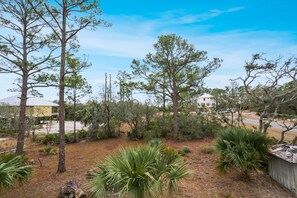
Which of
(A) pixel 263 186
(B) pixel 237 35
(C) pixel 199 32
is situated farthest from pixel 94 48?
(A) pixel 263 186

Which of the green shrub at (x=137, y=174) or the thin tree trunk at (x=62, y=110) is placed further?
the thin tree trunk at (x=62, y=110)

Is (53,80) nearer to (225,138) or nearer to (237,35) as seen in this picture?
(225,138)

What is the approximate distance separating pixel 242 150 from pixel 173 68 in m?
6.99

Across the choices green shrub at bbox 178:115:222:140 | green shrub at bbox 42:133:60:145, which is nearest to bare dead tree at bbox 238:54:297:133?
green shrub at bbox 178:115:222:140

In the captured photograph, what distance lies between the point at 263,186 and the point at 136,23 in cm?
796

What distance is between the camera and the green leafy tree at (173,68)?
10719 millimetres

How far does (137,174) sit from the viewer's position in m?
2.83

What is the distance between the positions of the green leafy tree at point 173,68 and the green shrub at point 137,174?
8315 mm

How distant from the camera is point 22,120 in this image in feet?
26.8

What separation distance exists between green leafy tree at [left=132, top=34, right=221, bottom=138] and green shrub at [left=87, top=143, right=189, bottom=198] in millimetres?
8315

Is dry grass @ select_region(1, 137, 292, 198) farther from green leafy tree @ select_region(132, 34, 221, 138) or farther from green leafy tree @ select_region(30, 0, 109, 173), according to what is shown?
green leafy tree @ select_region(132, 34, 221, 138)

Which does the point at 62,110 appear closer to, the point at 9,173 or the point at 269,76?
the point at 9,173

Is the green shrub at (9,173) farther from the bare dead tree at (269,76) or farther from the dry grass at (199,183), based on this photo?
the bare dead tree at (269,76)

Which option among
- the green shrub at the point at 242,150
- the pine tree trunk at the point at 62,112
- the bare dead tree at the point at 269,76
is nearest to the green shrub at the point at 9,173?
the pine tree trunk at the point at 62,112
